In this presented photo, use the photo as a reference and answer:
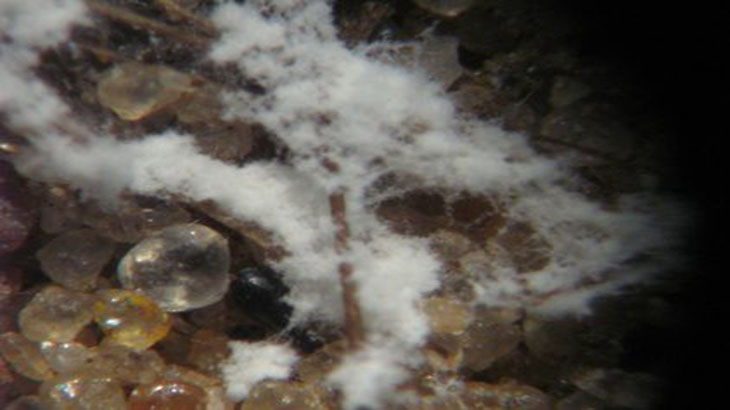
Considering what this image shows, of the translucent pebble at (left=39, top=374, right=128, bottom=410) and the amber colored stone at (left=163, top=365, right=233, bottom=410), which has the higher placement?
the amber colored stone at (left=163, top=365, right=233, bottom=410)

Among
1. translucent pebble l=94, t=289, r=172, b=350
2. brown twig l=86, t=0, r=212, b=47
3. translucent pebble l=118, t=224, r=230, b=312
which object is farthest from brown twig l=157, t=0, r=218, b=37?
translucent pebble l=94, t=289, r=172, b=350

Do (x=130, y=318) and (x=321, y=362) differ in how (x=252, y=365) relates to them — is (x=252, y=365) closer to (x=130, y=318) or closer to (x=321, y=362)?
(x=321, y=362)

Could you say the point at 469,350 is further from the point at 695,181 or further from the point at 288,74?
the point at 288,74

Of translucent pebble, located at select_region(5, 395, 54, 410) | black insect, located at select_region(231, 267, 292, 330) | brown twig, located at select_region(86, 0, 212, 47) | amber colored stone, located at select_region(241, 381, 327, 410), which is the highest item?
brown twig, located at select_region(86, 0, 212, 47)

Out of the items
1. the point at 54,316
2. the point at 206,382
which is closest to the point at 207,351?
the point at 206,382

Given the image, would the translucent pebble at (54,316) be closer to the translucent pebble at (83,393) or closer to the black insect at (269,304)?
the translucent pebble at (83,393)

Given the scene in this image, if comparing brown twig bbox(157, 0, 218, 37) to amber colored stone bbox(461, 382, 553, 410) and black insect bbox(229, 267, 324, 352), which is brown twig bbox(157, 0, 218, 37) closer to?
black insect bbox(229, 267, 324, 352)
